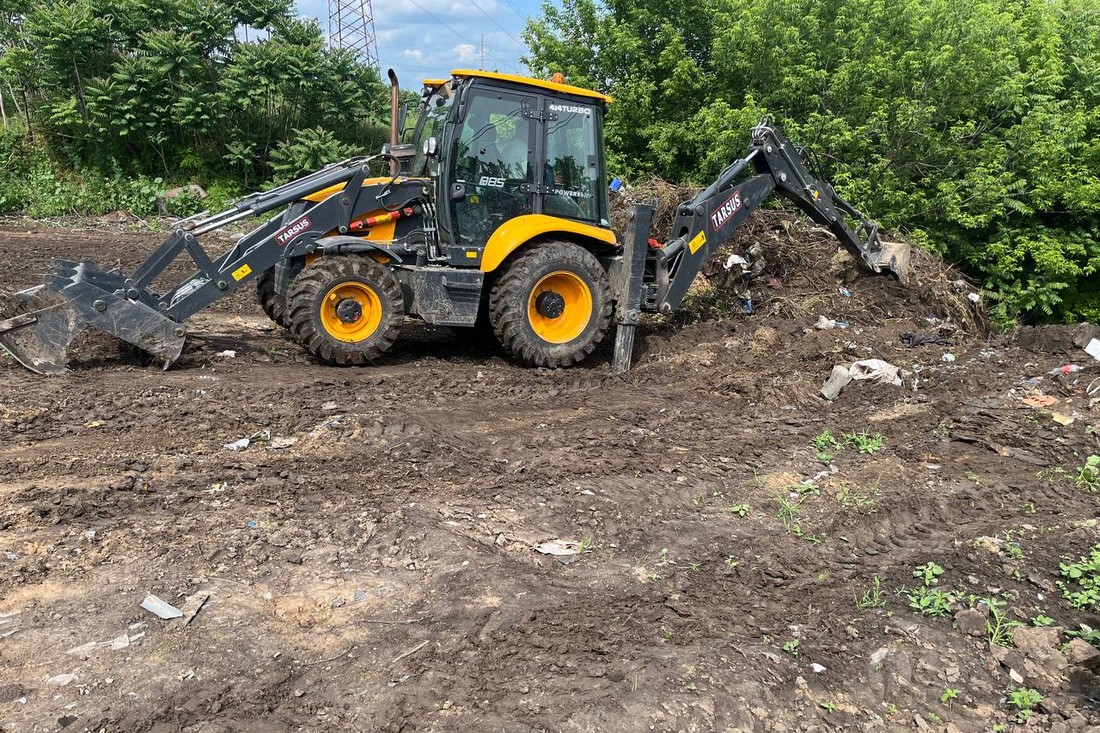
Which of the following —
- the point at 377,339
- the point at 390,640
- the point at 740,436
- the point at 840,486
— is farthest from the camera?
the point at 377,339

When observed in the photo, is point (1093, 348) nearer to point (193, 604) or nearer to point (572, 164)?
point (572, 164)

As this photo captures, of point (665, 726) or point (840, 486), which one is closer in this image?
point (665, 726)

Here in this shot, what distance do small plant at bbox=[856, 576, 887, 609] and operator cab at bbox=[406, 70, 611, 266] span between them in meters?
4.31

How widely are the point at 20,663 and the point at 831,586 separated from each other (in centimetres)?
327

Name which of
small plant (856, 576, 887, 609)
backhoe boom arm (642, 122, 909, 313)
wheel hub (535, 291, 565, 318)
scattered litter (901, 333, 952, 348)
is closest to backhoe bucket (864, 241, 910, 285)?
backhoe boom arm (642, 122, 909, 313)

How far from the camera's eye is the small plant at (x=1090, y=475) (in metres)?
4.59

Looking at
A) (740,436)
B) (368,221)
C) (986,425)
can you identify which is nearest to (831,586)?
(740,436)

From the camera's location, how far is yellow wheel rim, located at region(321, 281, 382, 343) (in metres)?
6.34

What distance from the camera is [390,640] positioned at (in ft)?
10.0

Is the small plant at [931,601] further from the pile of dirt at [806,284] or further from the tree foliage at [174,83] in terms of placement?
the tree foliage at [174,83]

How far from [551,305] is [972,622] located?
14.8ft

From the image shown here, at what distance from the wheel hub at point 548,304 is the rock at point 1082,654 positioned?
476 centimetres

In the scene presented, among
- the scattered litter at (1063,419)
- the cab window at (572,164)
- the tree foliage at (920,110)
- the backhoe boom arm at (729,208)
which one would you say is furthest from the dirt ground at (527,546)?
the tree foliage at (920,110)

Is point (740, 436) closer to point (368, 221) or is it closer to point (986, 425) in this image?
point (986, 425)
